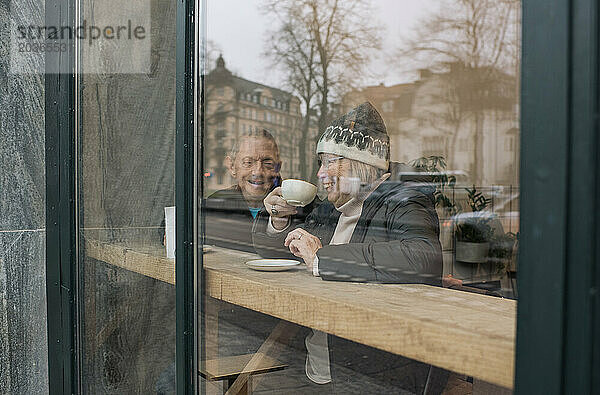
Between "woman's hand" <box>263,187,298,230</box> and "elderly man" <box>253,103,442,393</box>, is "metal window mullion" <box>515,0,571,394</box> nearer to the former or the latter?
"elderly man" <box>253,103,442,393</box>

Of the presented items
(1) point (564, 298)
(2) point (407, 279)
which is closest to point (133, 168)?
(2) point (407, 279)

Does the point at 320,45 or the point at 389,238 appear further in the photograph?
the point at 320,45

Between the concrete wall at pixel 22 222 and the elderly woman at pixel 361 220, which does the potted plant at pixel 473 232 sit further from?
the concrete wall at pixel 22 222

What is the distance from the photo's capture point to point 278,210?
129 cm

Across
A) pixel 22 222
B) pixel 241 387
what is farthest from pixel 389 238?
pixel 22 222

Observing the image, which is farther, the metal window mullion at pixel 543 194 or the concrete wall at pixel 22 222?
the concrete wall at pixel 22 222

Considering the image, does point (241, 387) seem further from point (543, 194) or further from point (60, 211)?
point (60, 211)

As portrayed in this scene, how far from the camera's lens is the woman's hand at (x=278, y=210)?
4.24 ft

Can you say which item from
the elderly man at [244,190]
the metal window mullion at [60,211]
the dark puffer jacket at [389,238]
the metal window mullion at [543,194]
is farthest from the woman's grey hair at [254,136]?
the metal window mullion at [543,194]

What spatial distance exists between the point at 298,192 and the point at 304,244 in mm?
125

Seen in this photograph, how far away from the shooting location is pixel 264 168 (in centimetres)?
134

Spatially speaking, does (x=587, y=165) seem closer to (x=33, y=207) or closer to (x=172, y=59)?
(x=172, y=59)

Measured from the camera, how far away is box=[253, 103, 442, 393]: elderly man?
3.11 feet

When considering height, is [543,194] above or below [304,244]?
above
